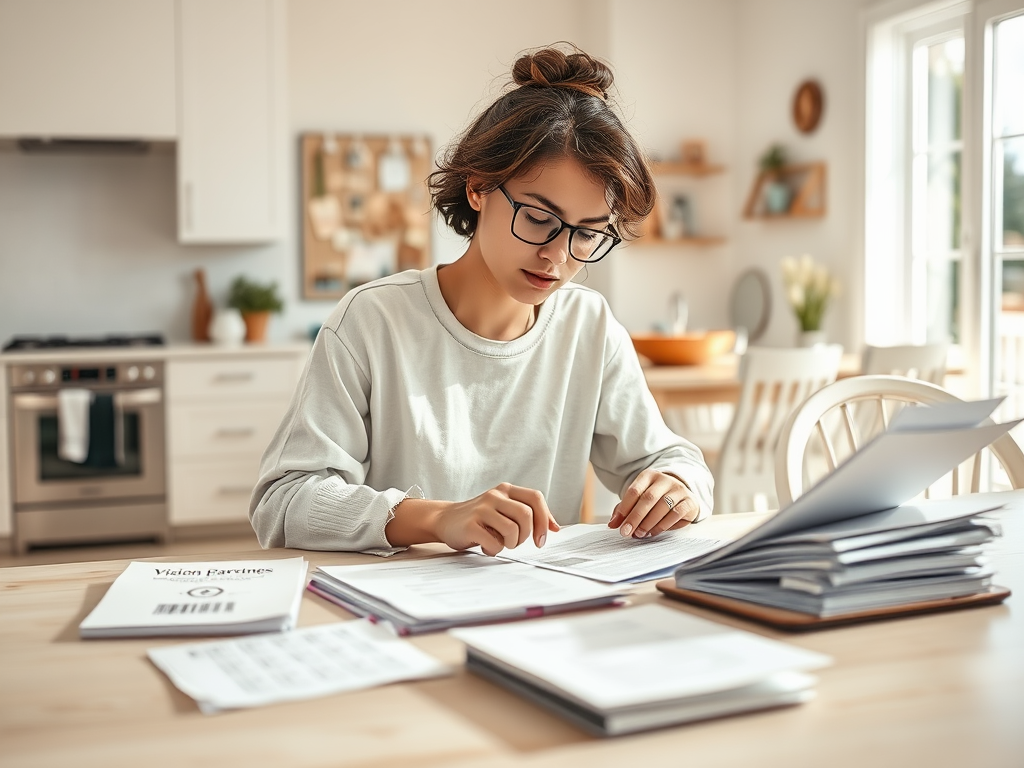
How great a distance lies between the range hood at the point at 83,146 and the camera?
179 inches

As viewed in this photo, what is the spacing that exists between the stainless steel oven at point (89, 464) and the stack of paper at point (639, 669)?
12.3 ft

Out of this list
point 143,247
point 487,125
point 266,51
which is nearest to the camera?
point 487,125

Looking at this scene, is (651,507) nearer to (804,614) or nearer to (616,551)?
(616,551)

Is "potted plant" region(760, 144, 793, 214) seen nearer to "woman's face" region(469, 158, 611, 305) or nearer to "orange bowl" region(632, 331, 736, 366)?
"orange bowl" region(632, 331, 736, 366)

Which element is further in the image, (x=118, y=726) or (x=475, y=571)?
(x=475, y=571)

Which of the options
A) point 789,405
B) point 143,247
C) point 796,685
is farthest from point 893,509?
point 143,247

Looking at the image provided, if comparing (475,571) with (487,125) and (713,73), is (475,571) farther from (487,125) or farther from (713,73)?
(713,73)

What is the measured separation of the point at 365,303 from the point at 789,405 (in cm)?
198

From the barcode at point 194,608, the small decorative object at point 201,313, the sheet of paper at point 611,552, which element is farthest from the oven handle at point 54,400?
the barcode at point 194,608

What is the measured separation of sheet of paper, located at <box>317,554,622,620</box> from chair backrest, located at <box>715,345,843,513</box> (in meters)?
2.08

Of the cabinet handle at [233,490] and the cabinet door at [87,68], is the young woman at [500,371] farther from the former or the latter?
the cabinet door at [87,68]

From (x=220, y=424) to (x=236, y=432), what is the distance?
7 centimetres

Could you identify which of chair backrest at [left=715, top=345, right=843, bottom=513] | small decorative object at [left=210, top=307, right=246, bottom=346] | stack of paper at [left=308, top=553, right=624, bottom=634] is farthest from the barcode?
small decorative object at [left=210, top=307, right=246, bottom=346]

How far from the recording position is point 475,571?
1.12 meters
